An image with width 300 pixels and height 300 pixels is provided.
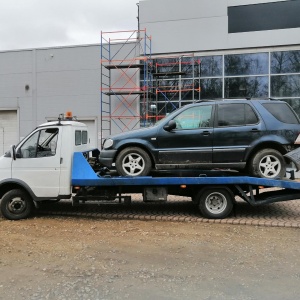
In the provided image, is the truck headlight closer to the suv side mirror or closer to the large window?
the suv side mirror

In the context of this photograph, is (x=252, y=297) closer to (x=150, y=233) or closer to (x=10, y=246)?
(x=150, y=233)

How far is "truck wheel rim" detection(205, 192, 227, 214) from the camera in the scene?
827 centimetres

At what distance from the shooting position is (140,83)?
18391mm

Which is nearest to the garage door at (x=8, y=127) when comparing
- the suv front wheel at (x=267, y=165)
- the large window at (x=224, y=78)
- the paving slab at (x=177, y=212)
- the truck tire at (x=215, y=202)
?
the large window at (x=224, y=78)

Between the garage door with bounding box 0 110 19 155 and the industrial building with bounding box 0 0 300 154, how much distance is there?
28.5 inches

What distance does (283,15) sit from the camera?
16.8 meters

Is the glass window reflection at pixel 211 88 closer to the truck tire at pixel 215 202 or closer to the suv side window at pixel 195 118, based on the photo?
the suv side window at pixel 195 118

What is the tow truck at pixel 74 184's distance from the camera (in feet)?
27.0

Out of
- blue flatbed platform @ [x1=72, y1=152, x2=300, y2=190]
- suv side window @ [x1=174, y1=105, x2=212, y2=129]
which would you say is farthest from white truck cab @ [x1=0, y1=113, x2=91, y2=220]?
suv side window @ [x1=174, y1=105, x2=212, y2=129]

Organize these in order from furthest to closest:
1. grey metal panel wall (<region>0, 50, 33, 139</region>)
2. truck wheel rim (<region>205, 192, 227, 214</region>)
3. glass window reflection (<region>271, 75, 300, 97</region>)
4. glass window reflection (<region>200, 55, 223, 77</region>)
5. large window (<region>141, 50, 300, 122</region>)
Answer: grey metal panel wall (<region>0, 50, 33, 139</region>) → glass window reflection (<region>200, 55, 223, 77</region>) → large window (<region>141, 50, 300, 122</region>) → glass window reflection (<region>271, 75, 300, 97</region>) → truck wheel rim (<region>205, 192, 227, 214</region>)

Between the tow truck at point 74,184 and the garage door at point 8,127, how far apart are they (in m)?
12.6

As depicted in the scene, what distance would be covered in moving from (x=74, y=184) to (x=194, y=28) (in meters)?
11.8

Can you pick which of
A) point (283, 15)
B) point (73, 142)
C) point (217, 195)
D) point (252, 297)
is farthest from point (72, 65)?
point (252, 297)

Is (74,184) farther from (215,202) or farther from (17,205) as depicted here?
(215,202)
